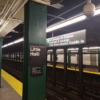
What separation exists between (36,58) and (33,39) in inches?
15.7

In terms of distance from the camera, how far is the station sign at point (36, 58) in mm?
2217

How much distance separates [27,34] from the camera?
7.73ft

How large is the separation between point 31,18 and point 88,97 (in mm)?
4472

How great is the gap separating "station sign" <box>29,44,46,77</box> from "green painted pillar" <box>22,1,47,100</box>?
0.27 feet

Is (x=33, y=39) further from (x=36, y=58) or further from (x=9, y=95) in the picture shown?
(x=9, y=95)

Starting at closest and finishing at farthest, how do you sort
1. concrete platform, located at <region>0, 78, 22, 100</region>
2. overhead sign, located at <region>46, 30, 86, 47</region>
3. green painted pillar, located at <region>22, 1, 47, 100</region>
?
green painted pillar, located at <region>22, 1, 47, 100</region>
concrete platform, located at <region>0, 78, 22, 100</region>
overhead sign, located at <region>46, 30, 86, 47</region>

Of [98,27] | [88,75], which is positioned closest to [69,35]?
[98,27]

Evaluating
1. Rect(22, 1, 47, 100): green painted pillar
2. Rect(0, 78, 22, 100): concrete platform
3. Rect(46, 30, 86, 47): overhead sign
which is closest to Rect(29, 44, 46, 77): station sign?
Rect(22, 1, 47, 100): green painted pillar

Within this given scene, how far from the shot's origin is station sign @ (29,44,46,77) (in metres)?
2.22

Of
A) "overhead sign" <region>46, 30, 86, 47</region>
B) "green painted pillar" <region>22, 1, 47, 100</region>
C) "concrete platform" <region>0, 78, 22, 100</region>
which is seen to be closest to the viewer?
"green painted pillar" <region>22, 1, 47, 100</region>

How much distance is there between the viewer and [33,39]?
2295mm

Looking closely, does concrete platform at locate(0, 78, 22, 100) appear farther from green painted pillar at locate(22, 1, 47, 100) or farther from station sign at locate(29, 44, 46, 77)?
station sign at locate(29, 44, 46, 77)

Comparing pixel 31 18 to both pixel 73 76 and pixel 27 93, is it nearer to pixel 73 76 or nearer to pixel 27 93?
pixel 27 93

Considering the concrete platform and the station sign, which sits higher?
the station sign
